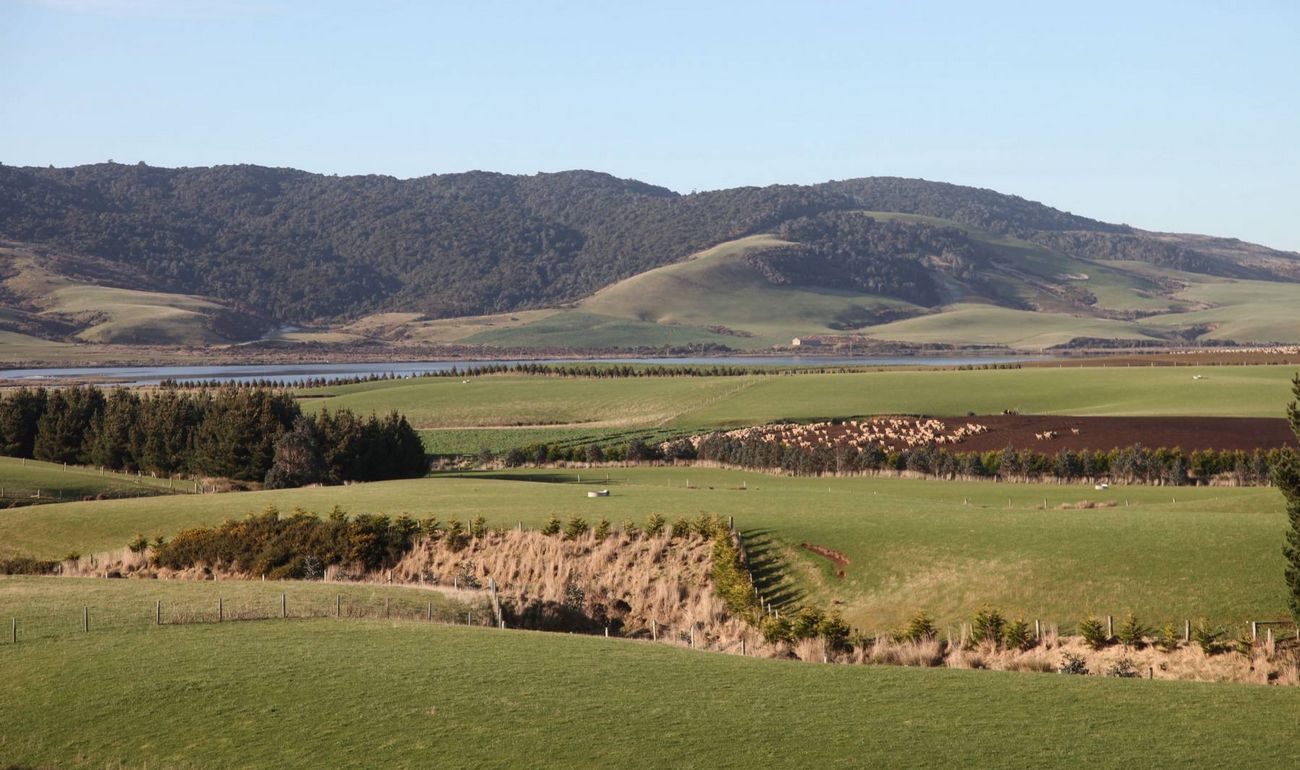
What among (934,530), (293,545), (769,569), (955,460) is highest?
(934,530)

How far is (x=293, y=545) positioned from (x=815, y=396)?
7130 cm

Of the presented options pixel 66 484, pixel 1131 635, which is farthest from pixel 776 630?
pixel 66 484

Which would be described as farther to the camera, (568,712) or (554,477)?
(554,477)

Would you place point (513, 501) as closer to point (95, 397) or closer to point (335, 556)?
point (335, 556)

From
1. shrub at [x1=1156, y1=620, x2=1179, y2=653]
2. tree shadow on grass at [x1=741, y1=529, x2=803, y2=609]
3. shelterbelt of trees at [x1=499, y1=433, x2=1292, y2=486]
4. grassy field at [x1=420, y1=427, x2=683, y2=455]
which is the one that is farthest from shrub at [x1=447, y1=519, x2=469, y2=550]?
grassy field at [x1=420, y1=427, x2=683, y2=455]

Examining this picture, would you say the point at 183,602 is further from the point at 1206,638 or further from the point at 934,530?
the point at 1206,638

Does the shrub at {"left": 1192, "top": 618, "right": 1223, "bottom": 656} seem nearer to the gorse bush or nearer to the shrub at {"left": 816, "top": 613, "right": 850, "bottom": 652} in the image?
the shrub at {"left": 816, "top": 613, "right": 850, "bottom": 652}

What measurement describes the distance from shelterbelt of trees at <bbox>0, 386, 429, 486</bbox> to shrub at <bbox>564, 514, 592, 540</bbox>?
2861 centimetres

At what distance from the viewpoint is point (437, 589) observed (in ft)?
127

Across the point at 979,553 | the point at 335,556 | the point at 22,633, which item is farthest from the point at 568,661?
the point at 335,556

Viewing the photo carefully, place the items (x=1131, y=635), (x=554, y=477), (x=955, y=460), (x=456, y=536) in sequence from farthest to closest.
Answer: (x=554, y=477)
(x=955, y=460)
(x=456, y=536)
(x=1131, y=635)

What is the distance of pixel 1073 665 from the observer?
28828mm

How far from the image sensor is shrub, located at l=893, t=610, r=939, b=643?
32.0 metres

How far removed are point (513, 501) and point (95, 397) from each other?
47160 millimetres
